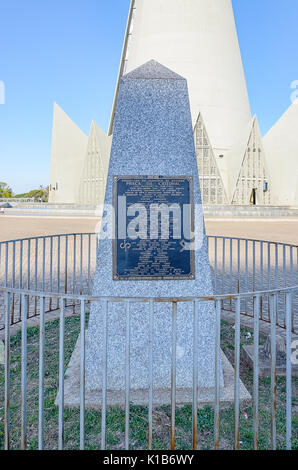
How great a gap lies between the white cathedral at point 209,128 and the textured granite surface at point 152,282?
117 ft

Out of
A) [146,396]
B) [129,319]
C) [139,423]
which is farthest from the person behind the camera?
[146,396]

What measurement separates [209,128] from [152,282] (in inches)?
1760

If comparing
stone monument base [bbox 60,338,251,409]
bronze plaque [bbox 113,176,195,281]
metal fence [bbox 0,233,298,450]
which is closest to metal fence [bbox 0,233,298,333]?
metal fence [bbox 0,233,298,450]

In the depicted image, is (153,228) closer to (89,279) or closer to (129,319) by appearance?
(129,319)

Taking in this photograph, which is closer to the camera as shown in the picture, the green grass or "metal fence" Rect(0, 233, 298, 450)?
"metal fence" Rect(0, 233, 298, 450)

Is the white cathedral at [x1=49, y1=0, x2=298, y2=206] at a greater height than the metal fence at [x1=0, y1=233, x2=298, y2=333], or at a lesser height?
greater

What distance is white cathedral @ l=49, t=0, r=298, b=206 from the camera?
133 feet

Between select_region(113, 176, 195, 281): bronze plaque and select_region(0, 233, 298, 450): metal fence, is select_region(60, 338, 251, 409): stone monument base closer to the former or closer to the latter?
select_region(0, 233, 298, 450): metal fence

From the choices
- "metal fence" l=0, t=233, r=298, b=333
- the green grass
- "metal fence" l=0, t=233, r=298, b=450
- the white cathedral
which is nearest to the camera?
"metal fence" l=0, t=233, r=298, b=450

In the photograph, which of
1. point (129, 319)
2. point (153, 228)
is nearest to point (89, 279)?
point (153, 228)

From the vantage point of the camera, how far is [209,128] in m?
45.0

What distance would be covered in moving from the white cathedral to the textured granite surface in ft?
117

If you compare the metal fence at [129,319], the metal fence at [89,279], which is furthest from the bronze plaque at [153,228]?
the metal fence at [89,279]

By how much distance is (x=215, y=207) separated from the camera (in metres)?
28.4
